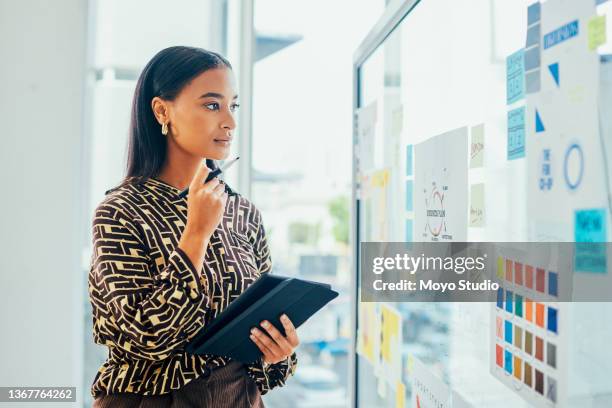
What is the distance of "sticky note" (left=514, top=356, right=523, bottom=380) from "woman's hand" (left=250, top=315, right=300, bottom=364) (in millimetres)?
435

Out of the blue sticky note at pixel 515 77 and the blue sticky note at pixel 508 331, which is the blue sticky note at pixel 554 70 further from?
the blue sticky note at pixel 508 331

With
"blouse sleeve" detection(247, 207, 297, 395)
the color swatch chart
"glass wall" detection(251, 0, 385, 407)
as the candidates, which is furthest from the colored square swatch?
"glass wall" detection(251, 0, 385, 407)

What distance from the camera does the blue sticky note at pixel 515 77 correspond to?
27.0 inches

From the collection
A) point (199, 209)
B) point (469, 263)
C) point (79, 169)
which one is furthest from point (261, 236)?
point (79, 169)

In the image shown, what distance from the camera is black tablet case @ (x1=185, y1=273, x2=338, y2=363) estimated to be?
944mm

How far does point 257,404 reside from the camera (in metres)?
1.12

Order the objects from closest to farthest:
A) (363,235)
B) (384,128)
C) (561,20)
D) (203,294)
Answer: (561,20) < (203,294) < (384,128) < (363,235)

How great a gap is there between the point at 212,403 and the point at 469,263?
54 centimetres

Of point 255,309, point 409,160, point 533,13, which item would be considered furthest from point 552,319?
point 409,160

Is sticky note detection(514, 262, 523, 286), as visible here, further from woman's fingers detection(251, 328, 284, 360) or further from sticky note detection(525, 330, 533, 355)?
woman's fingers detection(251, 328, 284, 360)

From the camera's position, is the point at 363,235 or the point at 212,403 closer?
the point at 212,403

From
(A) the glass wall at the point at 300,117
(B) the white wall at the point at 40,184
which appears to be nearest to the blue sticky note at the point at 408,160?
(A) the glass wall at the point at 300,117

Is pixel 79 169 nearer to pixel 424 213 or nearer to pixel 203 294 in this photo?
pixel 203 294

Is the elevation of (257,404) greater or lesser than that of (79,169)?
lesser
